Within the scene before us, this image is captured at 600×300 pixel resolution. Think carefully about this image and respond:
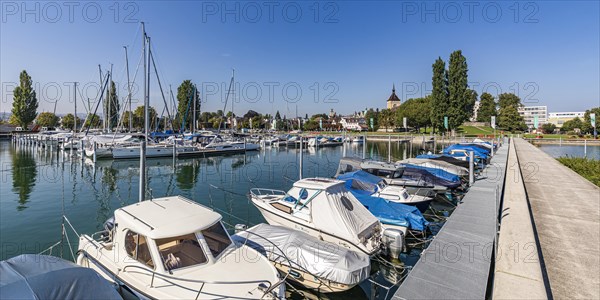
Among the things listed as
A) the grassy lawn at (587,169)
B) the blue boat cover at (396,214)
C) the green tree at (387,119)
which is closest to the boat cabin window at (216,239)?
the blue boat cover at (396,214)

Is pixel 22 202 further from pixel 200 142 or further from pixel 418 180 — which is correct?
pixel 200 142

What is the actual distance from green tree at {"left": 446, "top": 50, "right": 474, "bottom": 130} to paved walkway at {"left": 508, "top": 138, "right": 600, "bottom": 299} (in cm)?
6093

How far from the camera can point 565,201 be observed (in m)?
13.6

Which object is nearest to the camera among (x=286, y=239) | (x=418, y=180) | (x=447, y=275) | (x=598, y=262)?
(x=447, y=275)


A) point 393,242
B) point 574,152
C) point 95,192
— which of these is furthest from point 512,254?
point 574,152

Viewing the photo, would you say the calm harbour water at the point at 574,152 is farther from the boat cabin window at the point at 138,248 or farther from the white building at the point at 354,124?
the white building at the point at 354,124

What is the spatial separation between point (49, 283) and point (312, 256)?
5.74 meters

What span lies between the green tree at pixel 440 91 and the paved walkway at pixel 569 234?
6122 cm

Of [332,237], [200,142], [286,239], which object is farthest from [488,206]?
[200,142]

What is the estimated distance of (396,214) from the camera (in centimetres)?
1212

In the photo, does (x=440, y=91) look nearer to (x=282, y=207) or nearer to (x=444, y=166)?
(x=444, y=166)

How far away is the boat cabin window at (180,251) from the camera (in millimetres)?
6547

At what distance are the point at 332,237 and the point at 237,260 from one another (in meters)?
3.89

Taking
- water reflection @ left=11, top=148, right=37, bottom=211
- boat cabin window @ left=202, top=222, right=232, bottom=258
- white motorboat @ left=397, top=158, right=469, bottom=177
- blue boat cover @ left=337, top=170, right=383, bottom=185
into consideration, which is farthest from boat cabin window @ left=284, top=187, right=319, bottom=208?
water reflection @ left=11, top=148, right=37, bottom=211
